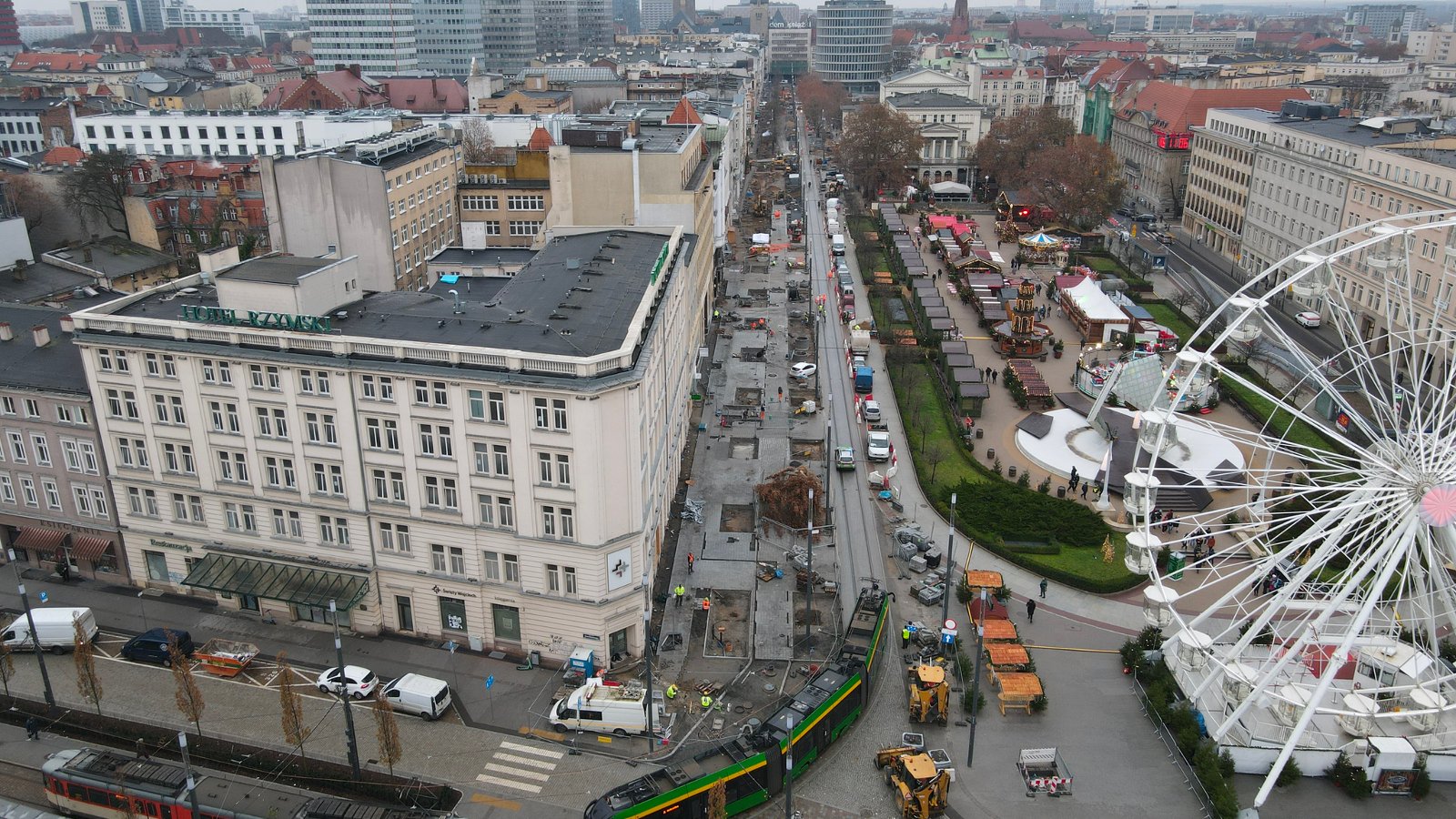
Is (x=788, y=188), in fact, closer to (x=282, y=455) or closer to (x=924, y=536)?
(x=924, y=536)

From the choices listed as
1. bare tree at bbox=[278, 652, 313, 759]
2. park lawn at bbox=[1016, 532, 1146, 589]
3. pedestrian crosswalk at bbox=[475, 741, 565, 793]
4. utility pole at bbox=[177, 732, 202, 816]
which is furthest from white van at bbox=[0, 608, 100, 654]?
park lawn at bbox=[1016, 532, 1146, 589]

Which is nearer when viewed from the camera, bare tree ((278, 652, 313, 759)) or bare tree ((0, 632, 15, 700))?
bare tree ((278, 652, 313, 759))

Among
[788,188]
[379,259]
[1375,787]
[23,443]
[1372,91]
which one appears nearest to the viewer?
[1375,787]

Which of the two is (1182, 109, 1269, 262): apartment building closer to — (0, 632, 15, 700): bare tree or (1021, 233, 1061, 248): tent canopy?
(1021, 233, 1061, 248): tent canopy

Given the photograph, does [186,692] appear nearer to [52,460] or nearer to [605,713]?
[605,713]

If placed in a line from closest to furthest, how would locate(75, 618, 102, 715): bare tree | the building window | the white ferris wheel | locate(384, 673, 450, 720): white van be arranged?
1. the white ferris wheel
2. locate(75, 618, 102, 715): bare tree
3. locate(384, 673, 450, 720): white van
4. the building window

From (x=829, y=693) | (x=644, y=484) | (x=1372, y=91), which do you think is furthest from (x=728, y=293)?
(x=1372, y=91)

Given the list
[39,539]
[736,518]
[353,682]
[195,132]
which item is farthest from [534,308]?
[195,132]
